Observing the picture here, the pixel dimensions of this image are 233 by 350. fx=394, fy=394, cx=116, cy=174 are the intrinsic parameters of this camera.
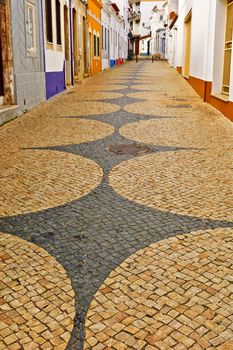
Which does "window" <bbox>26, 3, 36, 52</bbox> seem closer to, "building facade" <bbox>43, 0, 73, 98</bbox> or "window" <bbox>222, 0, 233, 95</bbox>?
"building facade" <bbox>43, 0, 73, 98</bbox>

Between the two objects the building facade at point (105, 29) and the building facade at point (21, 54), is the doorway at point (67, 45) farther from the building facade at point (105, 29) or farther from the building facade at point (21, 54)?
the building facade at point (105, 29)

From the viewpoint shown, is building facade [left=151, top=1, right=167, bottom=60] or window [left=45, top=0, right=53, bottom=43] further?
building facade [left=151, top=1, right=167, bottom=60]

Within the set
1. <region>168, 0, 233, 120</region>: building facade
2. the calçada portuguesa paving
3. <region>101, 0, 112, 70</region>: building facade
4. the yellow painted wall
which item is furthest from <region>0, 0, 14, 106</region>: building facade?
<region>101, 0, 112, 70</region>: building facade

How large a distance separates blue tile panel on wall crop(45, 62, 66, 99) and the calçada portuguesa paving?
6283 millimetres

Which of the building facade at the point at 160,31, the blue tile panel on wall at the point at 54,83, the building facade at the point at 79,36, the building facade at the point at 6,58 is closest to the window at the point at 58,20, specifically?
the blue tile panel on wall at the point at 54,83

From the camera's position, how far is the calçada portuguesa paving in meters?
2.03

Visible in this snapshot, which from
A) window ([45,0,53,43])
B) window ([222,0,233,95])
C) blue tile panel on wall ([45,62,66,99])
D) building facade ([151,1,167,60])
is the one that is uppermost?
building facade ([151,1,167,60])

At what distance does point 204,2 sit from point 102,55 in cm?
1749

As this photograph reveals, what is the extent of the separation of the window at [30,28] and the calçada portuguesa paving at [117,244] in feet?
15.5

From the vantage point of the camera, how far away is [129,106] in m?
9.96

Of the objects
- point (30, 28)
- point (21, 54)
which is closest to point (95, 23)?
point (30, 28)

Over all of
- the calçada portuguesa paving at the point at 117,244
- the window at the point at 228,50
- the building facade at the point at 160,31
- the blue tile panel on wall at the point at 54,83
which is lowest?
the calçada portuguesa paving at the point at 117,244

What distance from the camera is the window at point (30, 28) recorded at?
965 cm

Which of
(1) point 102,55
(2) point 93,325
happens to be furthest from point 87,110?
(1) point 102,55
